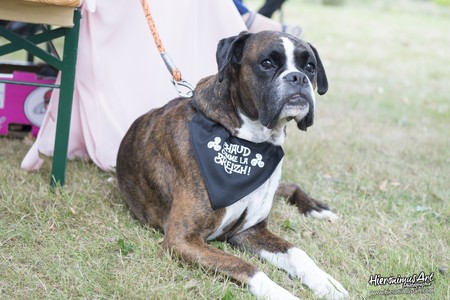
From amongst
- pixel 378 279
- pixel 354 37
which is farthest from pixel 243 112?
pixel 354 37

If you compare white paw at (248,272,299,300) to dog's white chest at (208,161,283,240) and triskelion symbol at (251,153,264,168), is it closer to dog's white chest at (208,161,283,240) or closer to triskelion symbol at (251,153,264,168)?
dog's white chest at (208,161,283,240)

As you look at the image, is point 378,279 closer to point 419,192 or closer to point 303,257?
point 303,257

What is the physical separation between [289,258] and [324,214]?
98cm

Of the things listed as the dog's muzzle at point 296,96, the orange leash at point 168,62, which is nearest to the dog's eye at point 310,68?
the dog's muzzle at point 296,96

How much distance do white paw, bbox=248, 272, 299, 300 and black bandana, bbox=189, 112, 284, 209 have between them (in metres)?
0.49

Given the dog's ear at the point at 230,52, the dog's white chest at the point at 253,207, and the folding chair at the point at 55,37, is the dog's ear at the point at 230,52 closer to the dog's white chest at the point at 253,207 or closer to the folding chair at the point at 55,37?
the dog's white chest at the point at 253,207

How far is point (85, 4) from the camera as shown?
14.2 feet

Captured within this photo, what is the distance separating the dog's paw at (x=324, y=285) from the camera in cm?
308

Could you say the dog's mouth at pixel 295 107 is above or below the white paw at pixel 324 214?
above

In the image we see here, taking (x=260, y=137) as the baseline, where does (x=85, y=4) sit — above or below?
above

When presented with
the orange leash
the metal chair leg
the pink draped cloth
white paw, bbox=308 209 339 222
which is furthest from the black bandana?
the pink draped cloth

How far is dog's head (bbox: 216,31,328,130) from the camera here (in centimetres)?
320

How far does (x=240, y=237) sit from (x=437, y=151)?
334 centimetres

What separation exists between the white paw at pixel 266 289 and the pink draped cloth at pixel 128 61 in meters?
2.11
